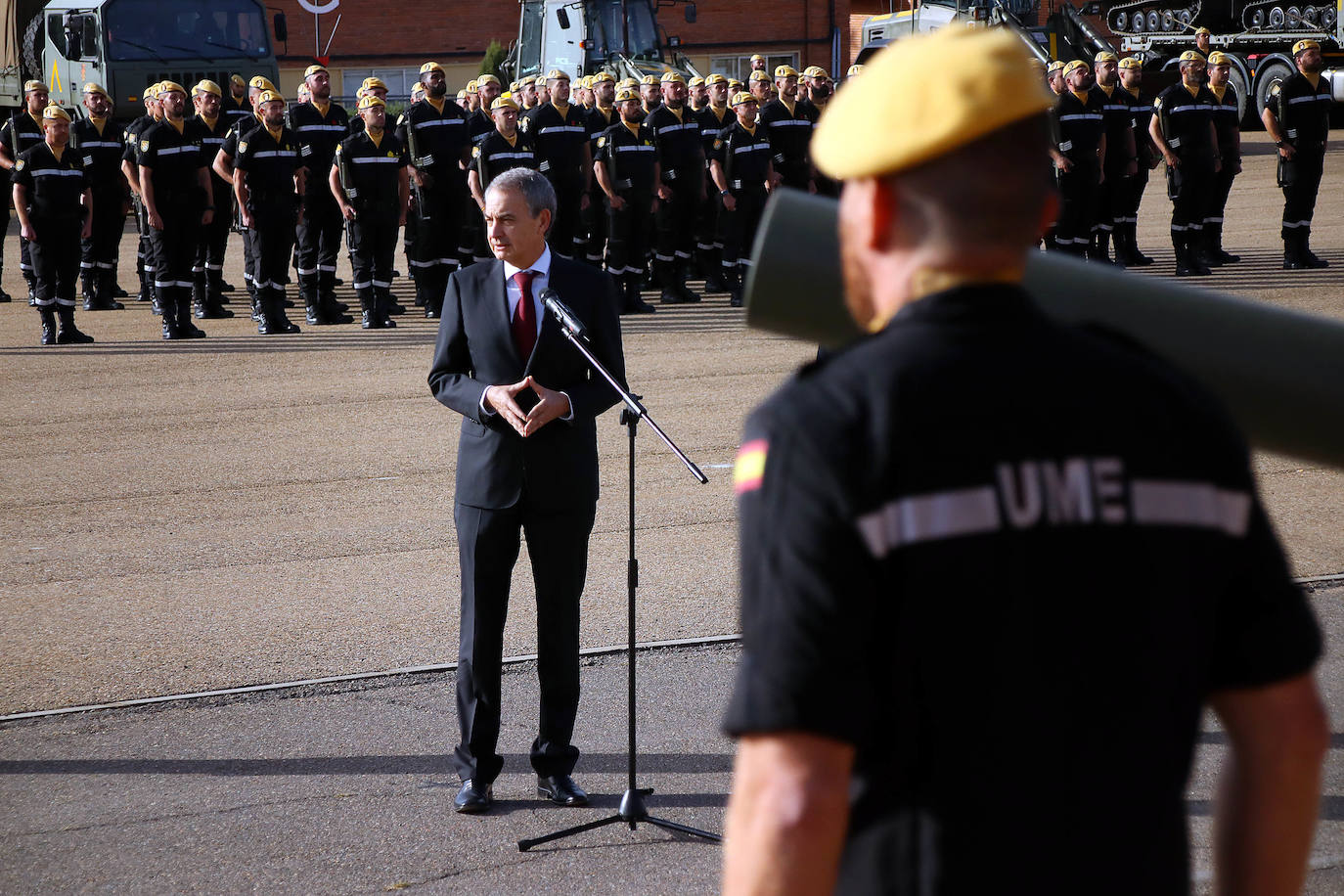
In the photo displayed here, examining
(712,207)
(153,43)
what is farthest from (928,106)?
(153,43)

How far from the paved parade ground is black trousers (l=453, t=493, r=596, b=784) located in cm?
20

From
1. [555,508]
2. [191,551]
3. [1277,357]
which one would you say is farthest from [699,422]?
[1277,357]

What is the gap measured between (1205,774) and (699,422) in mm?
6375

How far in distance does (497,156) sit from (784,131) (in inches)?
134

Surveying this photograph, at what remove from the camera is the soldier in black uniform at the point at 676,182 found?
57.0 ft

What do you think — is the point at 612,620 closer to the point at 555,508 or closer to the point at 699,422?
the point at 555,508

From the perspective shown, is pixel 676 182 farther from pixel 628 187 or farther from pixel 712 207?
pixel 712 207

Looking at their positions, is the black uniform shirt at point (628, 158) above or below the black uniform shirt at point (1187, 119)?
below

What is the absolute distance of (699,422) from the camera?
36.1 feet

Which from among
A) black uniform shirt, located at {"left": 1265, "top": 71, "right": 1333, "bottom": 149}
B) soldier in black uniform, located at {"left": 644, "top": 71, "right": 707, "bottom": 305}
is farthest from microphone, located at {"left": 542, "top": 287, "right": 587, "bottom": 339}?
black uniform shirt, located at {"left": 1265, "top": 71, "right": 1333, "bottom": 149}

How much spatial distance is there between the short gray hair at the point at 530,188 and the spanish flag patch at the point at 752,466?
347cm

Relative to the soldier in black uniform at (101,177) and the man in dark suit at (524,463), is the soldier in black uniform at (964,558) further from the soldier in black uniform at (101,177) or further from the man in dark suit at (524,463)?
the soldier in black uniform at (101,177)

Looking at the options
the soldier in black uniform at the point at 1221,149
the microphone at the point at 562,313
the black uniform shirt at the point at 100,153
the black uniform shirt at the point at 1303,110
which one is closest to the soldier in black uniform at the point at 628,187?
the black uniform shirt at the point at 100,153

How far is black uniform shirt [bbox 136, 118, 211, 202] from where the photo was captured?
14.8 meters
